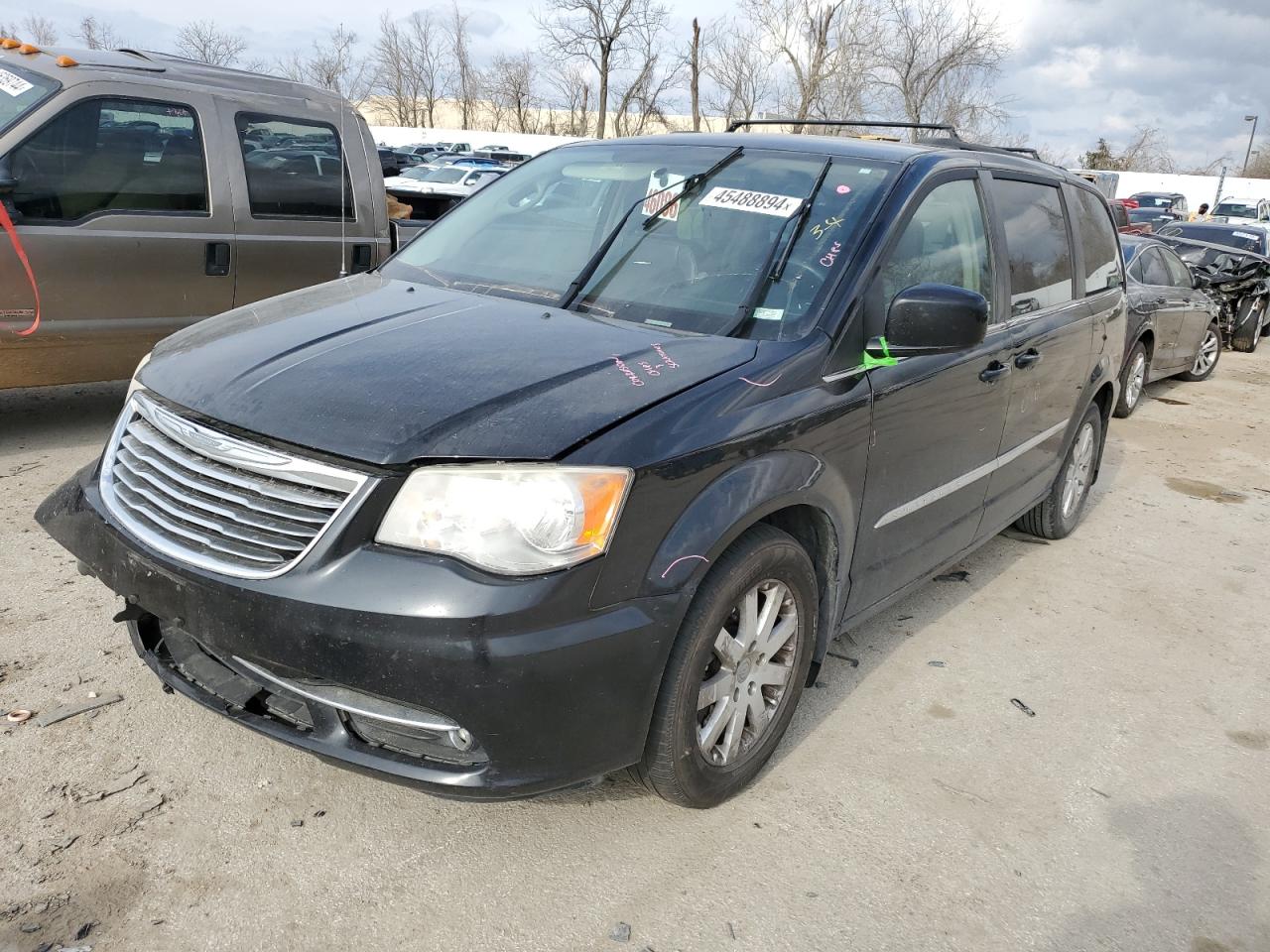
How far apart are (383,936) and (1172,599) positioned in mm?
3945

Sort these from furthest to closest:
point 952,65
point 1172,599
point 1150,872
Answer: point 952,65 < point 1172,599 < point 1150,872

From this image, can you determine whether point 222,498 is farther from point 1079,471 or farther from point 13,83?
point 1079,471

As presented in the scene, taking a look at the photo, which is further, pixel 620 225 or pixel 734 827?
pixel 620 225

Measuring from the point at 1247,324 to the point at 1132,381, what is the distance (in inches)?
241

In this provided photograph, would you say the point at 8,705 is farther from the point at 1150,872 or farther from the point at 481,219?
the point at 1150,872

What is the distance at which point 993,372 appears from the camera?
3.77 m

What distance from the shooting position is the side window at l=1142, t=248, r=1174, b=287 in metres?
9.66

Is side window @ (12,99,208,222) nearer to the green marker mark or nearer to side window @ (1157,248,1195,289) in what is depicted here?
the green marker mark

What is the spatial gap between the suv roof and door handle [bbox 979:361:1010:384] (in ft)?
14.4

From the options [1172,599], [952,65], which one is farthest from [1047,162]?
[952,65]

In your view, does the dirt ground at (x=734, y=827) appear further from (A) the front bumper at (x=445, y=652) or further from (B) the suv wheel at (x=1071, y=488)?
(B) the suv wheel at (x=1071, y=488)

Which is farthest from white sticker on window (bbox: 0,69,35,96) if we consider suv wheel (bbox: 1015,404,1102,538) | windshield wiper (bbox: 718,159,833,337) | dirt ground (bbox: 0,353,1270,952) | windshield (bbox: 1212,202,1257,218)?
windshield (bbox: 1212,202,1257,218)

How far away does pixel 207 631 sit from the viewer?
236 cm

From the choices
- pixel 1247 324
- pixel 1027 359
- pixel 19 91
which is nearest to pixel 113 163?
pixel 19 91
